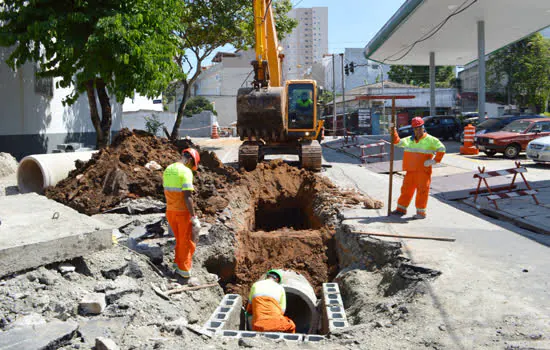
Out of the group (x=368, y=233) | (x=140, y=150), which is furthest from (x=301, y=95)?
(x=368, y=233)

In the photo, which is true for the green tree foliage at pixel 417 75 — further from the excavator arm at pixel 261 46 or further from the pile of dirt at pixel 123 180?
the pile of dirt at pixel 123 180

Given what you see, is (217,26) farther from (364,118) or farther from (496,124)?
(364,118)

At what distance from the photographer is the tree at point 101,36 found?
12.1m

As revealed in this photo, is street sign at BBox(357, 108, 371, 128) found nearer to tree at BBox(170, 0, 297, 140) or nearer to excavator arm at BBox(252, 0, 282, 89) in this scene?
tree at BBox(170, 0, 297, 140)

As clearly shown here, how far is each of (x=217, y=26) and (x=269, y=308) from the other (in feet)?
59.2

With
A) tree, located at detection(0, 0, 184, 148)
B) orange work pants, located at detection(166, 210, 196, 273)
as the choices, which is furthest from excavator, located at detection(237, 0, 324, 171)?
orange work pants, located at detection(166, 210, 196, 273)

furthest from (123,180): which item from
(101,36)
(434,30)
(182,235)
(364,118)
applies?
(364,118)

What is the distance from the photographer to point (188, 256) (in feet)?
20.5

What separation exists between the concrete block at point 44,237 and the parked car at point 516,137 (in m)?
16.3

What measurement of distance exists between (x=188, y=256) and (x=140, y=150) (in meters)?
5.21

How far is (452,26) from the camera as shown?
24.1 metres

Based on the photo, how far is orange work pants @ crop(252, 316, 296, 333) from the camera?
18.7ft

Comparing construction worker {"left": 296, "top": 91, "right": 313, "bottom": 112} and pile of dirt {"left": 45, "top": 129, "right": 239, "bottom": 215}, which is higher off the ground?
construction worker {"left": 296, "top": 91, "right": 313, "bottom": 112}

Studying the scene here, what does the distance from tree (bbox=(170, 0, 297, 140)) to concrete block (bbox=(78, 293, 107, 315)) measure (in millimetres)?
16629
